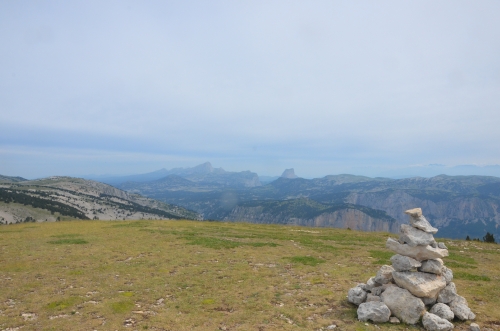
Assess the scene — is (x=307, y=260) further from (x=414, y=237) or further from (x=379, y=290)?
(x=414, y=237)

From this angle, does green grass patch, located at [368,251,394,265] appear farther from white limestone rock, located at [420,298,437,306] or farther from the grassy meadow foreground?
white limestone rock, located at [420,298,437,306]

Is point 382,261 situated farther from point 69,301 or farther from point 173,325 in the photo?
point 69,301

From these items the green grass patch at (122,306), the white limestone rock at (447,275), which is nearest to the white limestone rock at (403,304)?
the white limestone rock at (447,275)

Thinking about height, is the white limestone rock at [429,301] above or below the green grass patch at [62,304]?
above

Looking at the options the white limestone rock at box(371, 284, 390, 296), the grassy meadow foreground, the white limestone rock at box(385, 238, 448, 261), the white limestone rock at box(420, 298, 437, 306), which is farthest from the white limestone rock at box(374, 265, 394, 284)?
the grassy meadow foreground

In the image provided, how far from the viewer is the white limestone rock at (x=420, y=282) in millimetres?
15463

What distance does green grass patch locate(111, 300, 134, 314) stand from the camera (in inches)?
637

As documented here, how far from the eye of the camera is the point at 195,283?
2095cm

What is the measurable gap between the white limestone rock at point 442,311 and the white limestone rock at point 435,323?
76cm

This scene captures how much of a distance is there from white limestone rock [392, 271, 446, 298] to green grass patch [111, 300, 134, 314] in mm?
16349

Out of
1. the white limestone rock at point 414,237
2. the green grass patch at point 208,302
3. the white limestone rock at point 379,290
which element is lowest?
the green grass patch at point 208,302

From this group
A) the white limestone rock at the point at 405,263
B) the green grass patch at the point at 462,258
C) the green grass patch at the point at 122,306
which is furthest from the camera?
the green grass patch at the point at 462,258

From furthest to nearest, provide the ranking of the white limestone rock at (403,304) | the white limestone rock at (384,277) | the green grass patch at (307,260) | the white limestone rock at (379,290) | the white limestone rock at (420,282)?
the green grass patch at (307,260), the white limestone rock at (384,277), the white limestone rock at (379,290), the white limestone rock at (420,282), the white limestone rock at (403,304)

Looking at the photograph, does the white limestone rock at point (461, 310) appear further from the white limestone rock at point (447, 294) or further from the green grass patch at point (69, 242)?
the green grass patch at point (69, 242)
